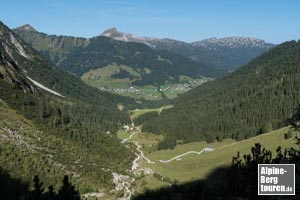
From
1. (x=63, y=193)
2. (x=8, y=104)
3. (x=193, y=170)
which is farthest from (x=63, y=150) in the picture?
(x=63, y=193)

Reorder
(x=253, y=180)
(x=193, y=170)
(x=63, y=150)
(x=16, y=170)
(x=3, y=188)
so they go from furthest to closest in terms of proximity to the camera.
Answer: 1. (x=193, y=170)
2. (x=63, y=150)
3. (x=16, y=170)
4. (x=3, y=188)
5. (x=253, y=180)

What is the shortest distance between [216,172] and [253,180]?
427ft

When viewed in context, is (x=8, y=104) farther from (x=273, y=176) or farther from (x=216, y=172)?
(x=273, y=176)

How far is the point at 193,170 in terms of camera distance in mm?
194250

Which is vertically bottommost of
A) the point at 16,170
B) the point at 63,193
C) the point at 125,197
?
the point at 125,197

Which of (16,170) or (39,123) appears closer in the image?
(16,170)

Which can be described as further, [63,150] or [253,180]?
[63,150]

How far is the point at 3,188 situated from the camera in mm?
123625

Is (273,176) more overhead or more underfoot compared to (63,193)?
more overhead

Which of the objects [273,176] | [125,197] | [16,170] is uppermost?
[273,176]

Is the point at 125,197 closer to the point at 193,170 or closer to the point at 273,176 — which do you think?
the point at 193,170

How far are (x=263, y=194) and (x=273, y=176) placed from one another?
200 cm

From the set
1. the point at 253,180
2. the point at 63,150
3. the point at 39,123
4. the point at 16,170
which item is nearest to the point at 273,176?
the point at 253,180

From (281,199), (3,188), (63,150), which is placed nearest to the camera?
(281,199)
